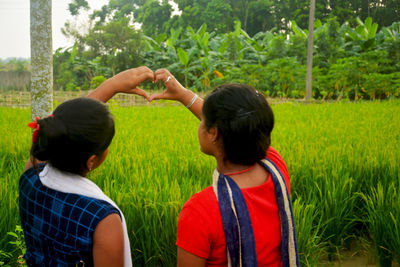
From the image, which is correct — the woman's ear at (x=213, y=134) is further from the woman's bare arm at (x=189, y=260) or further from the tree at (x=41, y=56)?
the tree at (x=41, y=56)

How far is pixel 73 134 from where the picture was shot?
918 mm

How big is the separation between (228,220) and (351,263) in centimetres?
160

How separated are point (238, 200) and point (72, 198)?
1.41 ft

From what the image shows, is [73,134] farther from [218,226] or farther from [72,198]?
[218,226]

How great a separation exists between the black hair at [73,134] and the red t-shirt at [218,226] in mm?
296

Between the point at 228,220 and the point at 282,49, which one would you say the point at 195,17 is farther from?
the point at 228,220

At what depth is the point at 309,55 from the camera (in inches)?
387

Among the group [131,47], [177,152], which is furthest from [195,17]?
[177,152]

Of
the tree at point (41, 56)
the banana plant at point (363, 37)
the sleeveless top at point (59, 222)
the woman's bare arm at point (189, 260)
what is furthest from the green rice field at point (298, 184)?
the banana plant at point (363, 37)

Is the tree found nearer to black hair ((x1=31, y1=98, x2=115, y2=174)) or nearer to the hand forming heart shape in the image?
the hand forming heart shape

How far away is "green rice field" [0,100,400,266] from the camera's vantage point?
177cm

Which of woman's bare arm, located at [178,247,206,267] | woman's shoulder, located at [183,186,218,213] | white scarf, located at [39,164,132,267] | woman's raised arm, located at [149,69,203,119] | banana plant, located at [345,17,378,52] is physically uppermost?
banana plant, located at [345,17,378,52]

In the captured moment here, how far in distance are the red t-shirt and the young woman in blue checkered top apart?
184mm

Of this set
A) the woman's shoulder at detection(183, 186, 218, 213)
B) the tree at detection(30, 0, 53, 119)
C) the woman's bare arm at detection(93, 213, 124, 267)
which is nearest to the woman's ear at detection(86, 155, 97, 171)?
the woman's bare arm at detection(93, 213, 124, 267)
